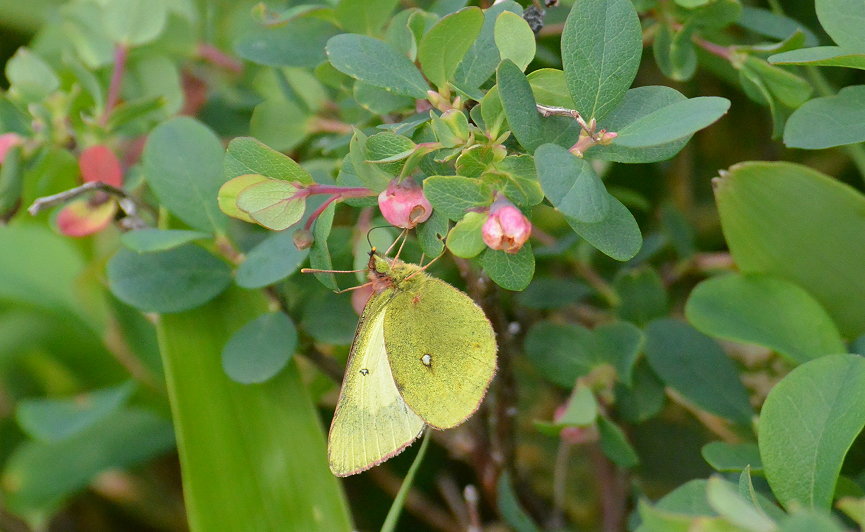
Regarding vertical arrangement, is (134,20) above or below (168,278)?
above

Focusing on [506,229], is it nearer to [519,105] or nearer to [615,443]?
[519,105]

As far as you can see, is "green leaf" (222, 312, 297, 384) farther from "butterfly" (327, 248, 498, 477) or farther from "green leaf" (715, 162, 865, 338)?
"green leaf" (715, 162, 865, 338)

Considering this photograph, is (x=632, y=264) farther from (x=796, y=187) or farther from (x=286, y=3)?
(x=286, y=3)

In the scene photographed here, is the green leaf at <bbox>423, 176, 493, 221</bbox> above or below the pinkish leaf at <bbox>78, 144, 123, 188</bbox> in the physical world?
above

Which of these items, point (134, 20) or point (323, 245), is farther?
point (134, 20)

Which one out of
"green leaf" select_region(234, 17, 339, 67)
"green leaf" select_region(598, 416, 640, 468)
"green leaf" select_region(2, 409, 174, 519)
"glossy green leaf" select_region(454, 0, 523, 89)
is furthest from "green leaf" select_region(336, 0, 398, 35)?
"green leaf" select_region(2, 409, 174, 519)

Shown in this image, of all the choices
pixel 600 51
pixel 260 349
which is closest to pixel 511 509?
pixel 260 349

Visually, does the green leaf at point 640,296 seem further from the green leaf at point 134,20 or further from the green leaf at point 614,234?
the green leaf at point 134,20
